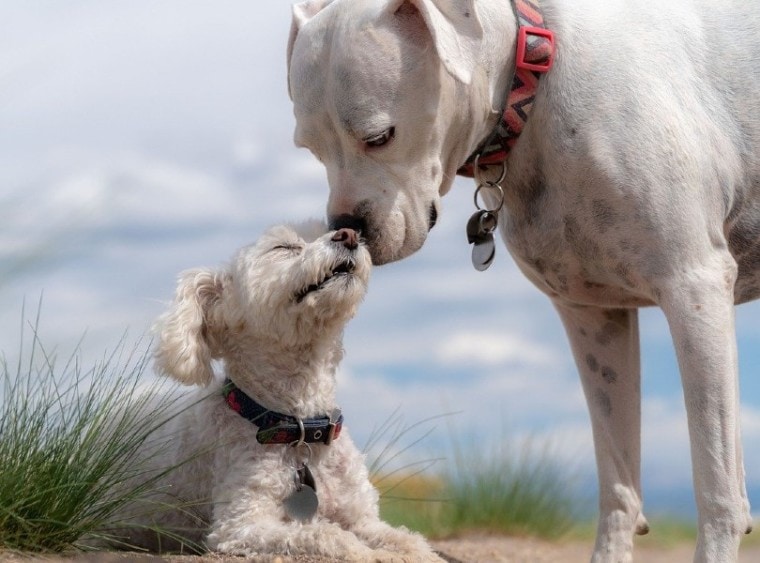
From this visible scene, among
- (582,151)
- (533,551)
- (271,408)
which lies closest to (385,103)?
(582,151)

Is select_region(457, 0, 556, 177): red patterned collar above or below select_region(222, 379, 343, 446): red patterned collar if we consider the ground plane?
above

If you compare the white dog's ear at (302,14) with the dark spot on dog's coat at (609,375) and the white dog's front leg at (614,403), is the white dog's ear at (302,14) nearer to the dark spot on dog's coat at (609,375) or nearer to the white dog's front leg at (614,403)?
the white dog's front leg at (614,403)

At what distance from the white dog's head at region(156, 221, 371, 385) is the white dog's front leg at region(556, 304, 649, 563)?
1.49 meters

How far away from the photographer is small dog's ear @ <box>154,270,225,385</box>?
4883 mm

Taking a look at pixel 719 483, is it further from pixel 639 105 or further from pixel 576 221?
pixel 639 105

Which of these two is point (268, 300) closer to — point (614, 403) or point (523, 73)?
point (523, 73)

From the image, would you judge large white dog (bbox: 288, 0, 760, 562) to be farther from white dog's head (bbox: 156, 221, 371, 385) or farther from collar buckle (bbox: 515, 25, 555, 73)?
white dog's head (bbox: 156, 221, 371, 385)

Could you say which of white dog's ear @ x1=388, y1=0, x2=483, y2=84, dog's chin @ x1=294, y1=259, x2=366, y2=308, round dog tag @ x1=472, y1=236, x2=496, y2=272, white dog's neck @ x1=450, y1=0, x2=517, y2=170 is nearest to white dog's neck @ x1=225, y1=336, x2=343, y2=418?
dog's chin @ x1=294, y1=259, x2=366, y2=308

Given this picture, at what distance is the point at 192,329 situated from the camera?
196 inches

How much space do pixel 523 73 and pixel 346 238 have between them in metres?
1.12

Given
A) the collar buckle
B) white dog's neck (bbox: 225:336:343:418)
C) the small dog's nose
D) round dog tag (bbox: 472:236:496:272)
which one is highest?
the collar buckle

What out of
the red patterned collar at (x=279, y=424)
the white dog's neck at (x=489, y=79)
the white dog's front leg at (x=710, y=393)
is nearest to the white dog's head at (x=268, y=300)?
the red patterned collar at (x=279, y=424)

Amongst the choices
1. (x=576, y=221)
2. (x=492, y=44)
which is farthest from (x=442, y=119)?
(x=576, y=221)

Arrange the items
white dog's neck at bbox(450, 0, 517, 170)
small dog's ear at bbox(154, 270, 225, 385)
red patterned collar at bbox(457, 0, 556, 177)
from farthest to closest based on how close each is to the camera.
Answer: red patterned collar at bbox(457, 0, 556, 177)
white dog's neck at bbox(450, 0, 517, 170)
small dog's ear at bbox(154, 270, 225, 385)
